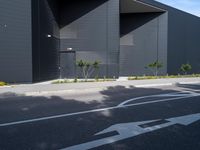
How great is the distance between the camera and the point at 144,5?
24.9 m

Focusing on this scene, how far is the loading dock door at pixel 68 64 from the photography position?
23547 mm

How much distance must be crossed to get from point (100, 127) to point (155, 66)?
67.7 ft

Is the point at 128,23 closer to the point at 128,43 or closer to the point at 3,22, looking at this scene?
the point at 128,43

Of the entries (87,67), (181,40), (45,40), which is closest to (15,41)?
(45,40)

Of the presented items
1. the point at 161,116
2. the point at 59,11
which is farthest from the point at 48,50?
the point at 161,116

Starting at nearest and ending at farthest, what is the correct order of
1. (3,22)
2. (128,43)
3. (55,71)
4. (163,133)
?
1. (163,133)
2. (3,22)
3. (55,71)
4. (128,43)

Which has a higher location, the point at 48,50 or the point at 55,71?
the point at 48,50

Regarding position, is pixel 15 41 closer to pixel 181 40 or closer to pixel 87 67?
pixel 87 67

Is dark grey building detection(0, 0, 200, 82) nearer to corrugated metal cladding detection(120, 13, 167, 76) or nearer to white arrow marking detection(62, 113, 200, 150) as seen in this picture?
corrugated metal cladding detection(120, 13, 167, 76)

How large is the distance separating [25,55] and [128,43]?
42.7ft

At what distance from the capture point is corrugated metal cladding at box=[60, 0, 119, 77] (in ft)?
76.4

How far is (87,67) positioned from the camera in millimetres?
23234

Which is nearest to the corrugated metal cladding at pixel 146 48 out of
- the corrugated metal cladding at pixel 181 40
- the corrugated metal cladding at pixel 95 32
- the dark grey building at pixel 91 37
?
the dark grey building at pixel 91 37

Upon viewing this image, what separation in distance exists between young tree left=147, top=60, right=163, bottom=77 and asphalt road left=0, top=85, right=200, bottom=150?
664 inches
